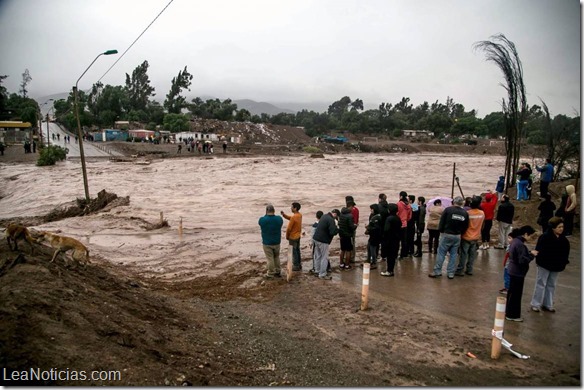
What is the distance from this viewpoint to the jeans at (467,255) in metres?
9.22

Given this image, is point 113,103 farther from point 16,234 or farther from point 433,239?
point 16,234

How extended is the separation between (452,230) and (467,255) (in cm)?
82

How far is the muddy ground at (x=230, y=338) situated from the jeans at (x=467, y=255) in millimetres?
1406

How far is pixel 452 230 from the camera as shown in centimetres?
894

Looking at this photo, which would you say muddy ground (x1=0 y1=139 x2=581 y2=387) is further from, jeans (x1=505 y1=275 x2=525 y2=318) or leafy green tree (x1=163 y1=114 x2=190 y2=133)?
leafy green tree (x1=163 y1=114 x2=190 y2=133)

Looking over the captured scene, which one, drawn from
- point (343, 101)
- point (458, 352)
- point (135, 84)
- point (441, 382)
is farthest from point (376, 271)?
point (343, 101)

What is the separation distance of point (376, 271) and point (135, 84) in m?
118

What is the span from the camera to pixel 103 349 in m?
4.80

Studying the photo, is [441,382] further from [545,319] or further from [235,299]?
[235,299]

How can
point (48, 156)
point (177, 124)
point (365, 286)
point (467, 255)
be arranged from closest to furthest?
point (365, 286)
point (467, 255)
point (48, 156)
point (177, 124)

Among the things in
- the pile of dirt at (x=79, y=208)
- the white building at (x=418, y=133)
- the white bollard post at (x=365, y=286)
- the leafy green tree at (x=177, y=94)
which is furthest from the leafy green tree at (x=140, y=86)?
the white bollard post at (x=365, y=286)

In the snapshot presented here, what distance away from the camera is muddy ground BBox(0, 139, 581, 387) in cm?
471

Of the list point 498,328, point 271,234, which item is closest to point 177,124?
point 271,234

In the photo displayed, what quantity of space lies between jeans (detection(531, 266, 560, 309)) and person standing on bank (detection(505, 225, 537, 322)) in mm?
474
